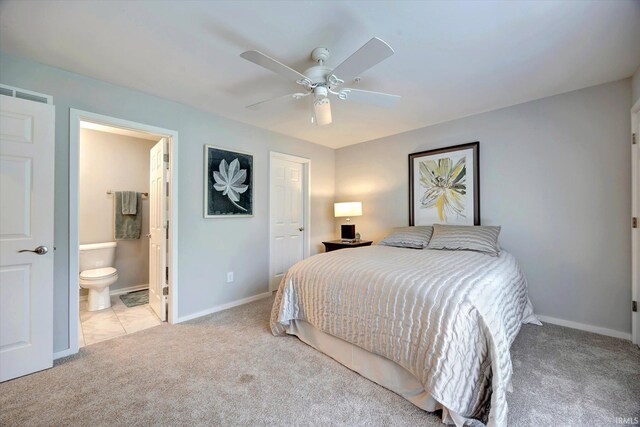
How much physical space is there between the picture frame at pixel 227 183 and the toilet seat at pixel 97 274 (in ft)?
4.69

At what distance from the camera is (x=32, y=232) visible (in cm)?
188

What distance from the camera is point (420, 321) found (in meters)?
1.49

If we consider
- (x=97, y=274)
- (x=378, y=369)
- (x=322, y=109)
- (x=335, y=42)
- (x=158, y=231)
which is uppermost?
(x=335, y=42)

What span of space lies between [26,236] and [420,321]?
8.99ft

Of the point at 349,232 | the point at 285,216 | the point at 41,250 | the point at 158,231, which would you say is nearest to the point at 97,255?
the point at 158,231

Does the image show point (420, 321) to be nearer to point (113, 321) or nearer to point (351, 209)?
point (351, 209)

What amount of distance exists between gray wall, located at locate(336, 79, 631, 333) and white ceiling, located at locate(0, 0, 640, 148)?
0.30 meters

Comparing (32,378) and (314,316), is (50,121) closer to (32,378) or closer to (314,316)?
(32,378)

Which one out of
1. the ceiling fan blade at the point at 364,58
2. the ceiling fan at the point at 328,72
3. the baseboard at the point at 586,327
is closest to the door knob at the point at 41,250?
the ceiling fan at the point at 328,72

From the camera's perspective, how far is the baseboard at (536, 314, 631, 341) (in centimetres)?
232

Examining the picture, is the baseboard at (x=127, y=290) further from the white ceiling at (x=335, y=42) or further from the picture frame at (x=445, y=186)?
the picture frame at (x=445, y=186)

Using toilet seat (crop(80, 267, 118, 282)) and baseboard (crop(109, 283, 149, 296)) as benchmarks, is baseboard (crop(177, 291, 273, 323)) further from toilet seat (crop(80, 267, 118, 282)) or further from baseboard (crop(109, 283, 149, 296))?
baseboard (crop(109, 283, 149, 296))

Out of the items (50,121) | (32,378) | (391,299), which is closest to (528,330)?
(391,299)

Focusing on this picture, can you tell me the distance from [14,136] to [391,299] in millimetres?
2803
